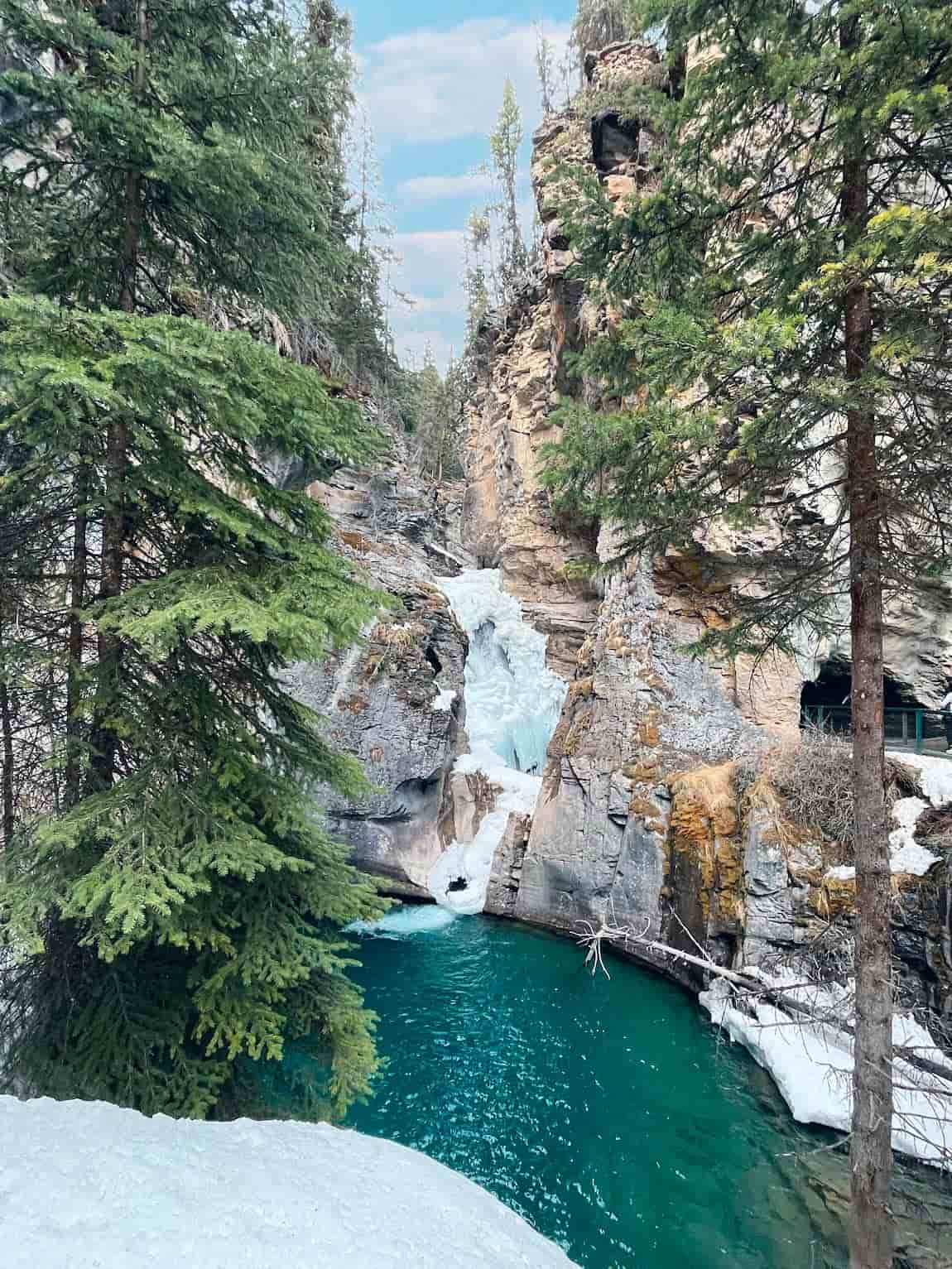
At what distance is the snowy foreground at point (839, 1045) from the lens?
233 inches

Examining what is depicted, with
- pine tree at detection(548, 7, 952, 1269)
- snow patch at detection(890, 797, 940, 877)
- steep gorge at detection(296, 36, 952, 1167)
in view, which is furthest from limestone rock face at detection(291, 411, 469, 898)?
snow patch at detection(890, 797, 940, 877)

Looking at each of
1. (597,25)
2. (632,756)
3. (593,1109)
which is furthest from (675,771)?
(597,25)

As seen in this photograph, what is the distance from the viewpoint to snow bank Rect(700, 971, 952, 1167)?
5.83m

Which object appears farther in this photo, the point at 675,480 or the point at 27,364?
the point at 675,480

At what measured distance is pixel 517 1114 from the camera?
6867mm

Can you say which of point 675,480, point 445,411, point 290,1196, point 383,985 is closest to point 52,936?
point 290,1196

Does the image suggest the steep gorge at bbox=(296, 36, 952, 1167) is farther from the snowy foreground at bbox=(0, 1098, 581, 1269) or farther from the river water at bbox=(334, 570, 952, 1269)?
the snowy foreground at bbox=(0, 1098, 581, 1269)

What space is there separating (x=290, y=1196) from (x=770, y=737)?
1019cm

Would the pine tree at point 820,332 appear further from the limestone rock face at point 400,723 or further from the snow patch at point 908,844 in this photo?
the limestone rock face at point 400,723

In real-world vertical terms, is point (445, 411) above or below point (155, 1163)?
above

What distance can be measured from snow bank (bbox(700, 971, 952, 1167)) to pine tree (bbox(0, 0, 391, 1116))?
177 inches

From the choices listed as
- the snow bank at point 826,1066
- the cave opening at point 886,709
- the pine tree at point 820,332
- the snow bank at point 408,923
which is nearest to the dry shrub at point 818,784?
the cave opening at point 886,709

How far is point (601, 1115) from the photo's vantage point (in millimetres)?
6844

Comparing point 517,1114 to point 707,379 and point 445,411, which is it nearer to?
point 707,379
